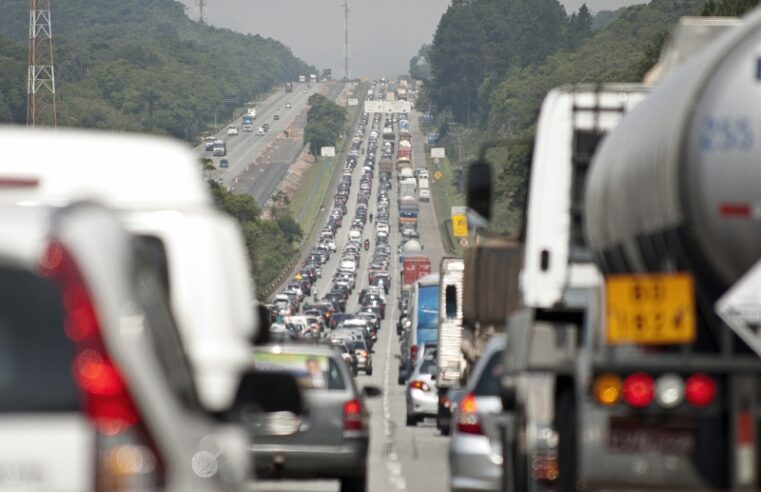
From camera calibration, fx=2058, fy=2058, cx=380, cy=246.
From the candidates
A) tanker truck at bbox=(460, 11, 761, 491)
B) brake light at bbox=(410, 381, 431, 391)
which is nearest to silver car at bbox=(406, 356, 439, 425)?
brake light at bbox=(410, 381, 431, 391)

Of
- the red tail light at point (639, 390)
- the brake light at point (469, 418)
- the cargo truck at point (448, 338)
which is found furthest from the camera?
the cargo truck at point (448, 338)

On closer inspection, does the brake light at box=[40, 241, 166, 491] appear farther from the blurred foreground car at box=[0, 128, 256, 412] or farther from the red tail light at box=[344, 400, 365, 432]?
the red tail light at box=[344, 400, 365, 432]

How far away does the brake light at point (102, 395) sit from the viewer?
14.3 ft

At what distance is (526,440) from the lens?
41.5 feet

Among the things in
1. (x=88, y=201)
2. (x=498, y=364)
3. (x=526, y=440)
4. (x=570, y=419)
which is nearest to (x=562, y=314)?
(x=526, y=440)

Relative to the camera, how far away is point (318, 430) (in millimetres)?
17281

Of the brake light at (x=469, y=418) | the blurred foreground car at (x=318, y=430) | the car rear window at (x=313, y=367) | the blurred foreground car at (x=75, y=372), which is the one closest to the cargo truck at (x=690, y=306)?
the blurred foreground car at (x=75, y=372)

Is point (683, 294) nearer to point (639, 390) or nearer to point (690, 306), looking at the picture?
point (690, 306)

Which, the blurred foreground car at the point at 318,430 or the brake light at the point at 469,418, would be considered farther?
the blurred foreground car at the point at 318,430

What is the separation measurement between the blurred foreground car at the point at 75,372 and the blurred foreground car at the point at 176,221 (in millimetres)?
1315

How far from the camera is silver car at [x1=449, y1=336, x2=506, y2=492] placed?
603 inches

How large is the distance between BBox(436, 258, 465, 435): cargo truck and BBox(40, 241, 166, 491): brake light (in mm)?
27558

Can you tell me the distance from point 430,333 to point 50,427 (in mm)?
58227

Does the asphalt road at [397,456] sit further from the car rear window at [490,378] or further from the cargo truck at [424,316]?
the car rear window at [490,378]
